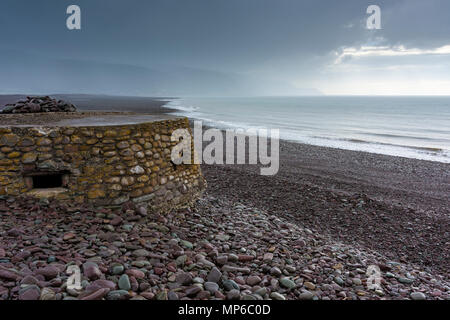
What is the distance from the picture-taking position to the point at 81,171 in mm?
5992

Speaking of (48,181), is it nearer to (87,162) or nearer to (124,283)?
(87,162)

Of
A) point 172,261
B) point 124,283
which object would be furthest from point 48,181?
point 124,283

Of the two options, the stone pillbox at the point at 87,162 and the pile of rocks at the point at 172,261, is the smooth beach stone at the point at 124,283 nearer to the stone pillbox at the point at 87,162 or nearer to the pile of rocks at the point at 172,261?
the pile of rocks at the point at 172,261

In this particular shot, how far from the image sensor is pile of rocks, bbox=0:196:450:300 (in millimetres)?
4051

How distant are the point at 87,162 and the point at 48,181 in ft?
3.90

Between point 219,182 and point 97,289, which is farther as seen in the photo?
point 219,182

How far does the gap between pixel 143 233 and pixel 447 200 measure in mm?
13644

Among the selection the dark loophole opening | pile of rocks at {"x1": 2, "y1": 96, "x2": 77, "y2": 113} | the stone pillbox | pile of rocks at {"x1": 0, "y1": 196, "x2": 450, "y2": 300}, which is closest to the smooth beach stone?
pile of rocks at {"x1": 0, "y1": 196, "x2": 450, "y2": 300}

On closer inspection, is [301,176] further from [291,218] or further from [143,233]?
[143,233]

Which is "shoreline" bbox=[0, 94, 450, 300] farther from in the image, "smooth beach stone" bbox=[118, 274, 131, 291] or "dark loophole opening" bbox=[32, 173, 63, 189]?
"dark loophole opening" bbox=[32, 173, 63, 189]

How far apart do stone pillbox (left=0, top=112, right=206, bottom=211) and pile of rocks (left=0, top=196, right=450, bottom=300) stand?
0.31m

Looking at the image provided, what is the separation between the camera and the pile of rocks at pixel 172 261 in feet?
13.3
